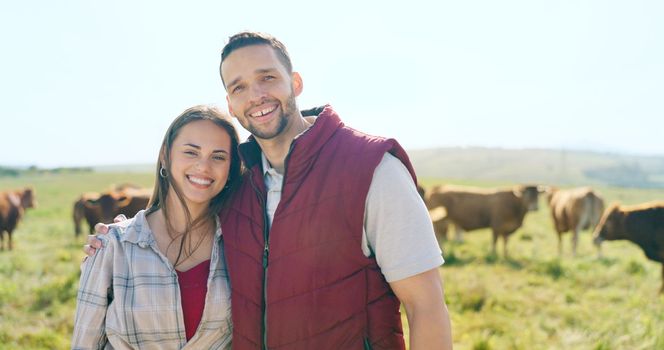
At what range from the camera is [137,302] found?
2504mm

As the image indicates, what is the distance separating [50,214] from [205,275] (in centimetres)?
3017

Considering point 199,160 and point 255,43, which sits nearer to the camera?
point 255,43

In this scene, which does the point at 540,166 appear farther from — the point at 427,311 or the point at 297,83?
the point at 427,311

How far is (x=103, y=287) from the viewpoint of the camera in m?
2.46

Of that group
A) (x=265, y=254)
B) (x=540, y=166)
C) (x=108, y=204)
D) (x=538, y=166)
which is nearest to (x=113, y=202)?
(x=108, y=204)

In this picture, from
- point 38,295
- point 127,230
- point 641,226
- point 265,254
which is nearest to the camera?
point 265,254

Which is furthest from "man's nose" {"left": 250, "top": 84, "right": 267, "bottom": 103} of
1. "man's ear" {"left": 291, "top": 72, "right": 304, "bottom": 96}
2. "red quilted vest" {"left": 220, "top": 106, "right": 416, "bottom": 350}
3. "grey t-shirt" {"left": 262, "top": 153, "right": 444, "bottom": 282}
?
"grey t-shirt" {"left": 262, "top": 153, "right": 444, "bottom": 282}

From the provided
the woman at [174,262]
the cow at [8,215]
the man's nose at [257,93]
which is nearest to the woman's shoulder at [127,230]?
the woman at [174,262]

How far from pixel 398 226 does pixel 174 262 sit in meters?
1.24

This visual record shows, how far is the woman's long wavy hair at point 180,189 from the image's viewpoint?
2.76 metres

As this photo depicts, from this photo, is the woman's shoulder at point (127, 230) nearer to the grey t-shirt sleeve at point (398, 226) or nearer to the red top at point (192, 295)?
the red top at point (192, 295)

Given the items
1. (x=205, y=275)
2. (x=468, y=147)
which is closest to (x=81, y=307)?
(x=205, y=275)

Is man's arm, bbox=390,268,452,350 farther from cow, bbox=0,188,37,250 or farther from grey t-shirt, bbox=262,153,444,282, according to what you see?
cow, bbox=0,188,37,250

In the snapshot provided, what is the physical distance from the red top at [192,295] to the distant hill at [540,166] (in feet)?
370
